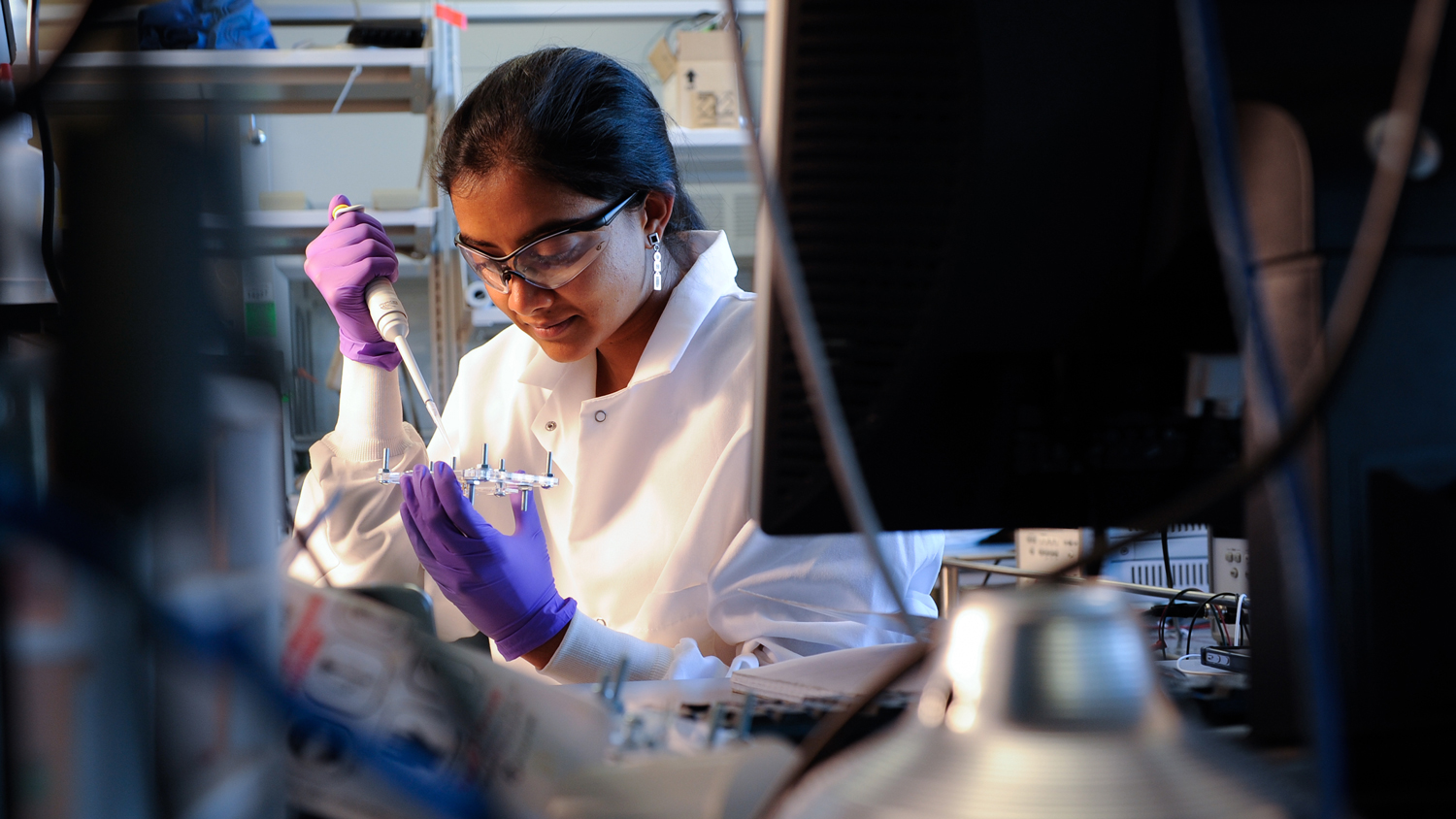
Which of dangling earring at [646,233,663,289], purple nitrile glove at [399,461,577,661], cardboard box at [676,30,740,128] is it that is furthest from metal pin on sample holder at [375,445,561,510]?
cardboard box at [676,30,740,128]

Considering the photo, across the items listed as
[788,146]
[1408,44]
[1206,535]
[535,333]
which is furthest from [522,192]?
[1206,535]

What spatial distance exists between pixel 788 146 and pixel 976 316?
0.39 feet

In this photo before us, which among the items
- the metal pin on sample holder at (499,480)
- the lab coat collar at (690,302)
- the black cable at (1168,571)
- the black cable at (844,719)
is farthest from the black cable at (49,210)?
the black cable at (1168,571)

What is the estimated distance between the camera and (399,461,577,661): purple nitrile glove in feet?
3.73

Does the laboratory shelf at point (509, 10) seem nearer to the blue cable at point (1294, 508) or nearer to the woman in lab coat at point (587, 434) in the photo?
the woman in lab coat at point (587, 434)

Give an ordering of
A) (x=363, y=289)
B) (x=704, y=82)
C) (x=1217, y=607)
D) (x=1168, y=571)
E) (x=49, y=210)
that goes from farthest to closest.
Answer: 1. (x=704, y=82)
2. (x=1168, y=571)
3. (x=363, y=289)
4. (x=1217, y=607)
5. (x=49, y=210)

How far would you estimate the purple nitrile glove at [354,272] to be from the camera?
1325 mm

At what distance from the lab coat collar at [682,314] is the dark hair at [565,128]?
Result: 12 cm

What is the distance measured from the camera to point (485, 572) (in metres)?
1.14

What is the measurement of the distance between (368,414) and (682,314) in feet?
1.54

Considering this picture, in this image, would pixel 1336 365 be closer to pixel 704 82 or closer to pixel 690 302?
pixel 690 302

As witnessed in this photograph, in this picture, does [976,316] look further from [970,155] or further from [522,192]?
[522,192]

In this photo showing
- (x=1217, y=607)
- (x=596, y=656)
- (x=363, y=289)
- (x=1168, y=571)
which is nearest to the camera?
(x=596, y=656)

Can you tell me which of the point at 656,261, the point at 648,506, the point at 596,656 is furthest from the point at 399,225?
the point at 596,656
